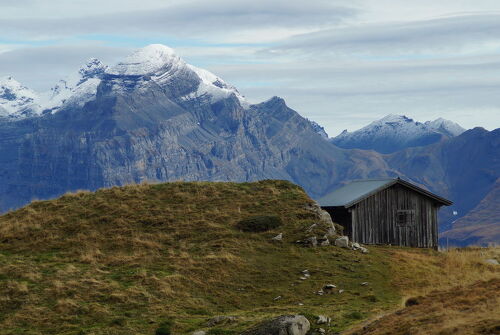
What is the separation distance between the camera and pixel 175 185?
58469 millimetres

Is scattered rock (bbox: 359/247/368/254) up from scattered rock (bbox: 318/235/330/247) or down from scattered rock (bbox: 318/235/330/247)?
down

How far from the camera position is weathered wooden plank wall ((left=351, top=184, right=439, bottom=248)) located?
2188 inches

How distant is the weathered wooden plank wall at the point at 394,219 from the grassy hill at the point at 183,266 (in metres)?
3.10

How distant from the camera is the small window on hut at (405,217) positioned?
5722 cm

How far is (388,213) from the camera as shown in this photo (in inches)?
2240

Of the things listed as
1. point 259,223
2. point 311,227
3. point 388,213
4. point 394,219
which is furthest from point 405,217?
point 259,223

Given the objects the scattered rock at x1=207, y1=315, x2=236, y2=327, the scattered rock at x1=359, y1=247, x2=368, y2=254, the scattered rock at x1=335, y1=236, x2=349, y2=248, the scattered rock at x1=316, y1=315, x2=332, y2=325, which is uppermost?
the scattered rock at x1=335, y1=236, x2=349, y2=248

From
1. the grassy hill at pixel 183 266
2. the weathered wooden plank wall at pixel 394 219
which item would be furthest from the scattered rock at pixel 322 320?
the weathered wooden plank wall at pixel 394 219

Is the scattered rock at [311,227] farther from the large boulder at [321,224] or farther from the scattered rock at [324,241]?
the scattered rock at [324,241]

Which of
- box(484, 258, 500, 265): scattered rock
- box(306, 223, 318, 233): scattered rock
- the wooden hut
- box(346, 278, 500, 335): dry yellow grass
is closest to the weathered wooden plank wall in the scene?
the wooden hut

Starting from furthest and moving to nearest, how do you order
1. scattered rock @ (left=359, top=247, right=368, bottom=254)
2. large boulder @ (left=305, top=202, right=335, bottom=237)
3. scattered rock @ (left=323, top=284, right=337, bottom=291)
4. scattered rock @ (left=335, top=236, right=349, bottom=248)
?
large boulder @ (left=305, top=202, right=335, bottom=237)
scattered rock @ (left=359, top=247, right=368, bottom=254)
scattered rock @ (left=335, top=236, right=349, bottom=248)
scattered rock @ (left=323, top=284, right=337, bottom=291)

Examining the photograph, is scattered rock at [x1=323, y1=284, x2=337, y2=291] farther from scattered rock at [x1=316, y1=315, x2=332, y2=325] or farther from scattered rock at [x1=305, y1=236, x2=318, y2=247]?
scattered rock at [x1=316, y1=315, x2=332, y2=325]

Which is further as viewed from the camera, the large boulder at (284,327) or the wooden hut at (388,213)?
the wooden hut at (388,213)

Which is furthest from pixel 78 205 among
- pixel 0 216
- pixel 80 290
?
pixel 80 290
